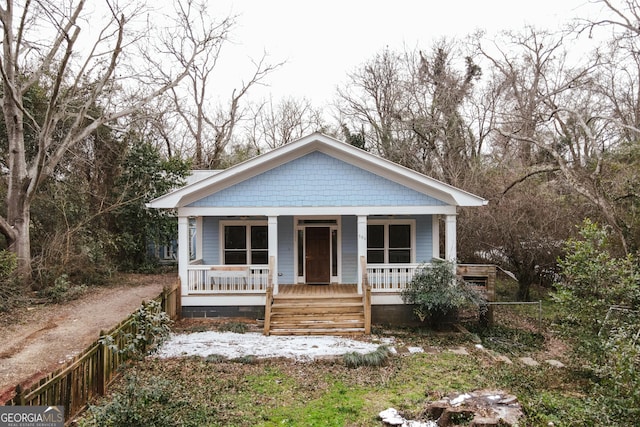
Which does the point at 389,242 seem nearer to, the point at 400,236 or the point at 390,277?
the point at 400,236

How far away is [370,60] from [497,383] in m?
24.9

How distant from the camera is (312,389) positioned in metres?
7.61

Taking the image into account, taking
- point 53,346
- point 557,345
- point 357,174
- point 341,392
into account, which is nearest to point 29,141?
point 53,346

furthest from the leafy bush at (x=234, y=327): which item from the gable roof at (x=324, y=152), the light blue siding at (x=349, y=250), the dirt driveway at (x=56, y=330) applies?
the light blue siding at (x=349, y=250)

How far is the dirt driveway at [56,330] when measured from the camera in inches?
312

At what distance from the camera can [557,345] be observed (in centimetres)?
1116

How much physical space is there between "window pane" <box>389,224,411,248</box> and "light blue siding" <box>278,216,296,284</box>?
3420 mm

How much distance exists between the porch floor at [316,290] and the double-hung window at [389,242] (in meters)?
1.43

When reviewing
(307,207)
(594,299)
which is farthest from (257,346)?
(594,299)

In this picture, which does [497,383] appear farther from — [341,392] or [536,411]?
[341,392]

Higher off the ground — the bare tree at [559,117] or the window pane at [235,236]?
the bare tree at [559,117]

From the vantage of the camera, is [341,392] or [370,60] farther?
[370,60]

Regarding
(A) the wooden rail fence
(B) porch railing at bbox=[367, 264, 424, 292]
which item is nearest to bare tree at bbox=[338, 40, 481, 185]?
(B) porch railing at bbox=[367, 264, 424, 292]

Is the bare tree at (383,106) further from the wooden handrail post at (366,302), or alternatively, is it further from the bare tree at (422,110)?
the wooden handrail post at (366,302)
